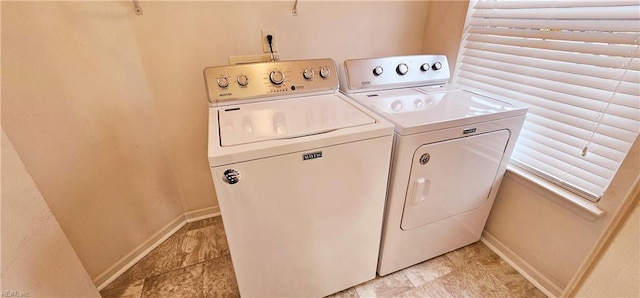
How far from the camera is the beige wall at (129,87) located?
110 cm

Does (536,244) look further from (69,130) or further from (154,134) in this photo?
(69,130)

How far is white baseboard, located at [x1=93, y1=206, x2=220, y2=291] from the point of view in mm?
1472

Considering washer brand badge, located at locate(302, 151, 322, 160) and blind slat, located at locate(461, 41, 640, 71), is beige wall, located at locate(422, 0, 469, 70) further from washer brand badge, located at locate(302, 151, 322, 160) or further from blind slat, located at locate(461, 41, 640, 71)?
washer brand badge, located at locate(302, 151, 322, 160)

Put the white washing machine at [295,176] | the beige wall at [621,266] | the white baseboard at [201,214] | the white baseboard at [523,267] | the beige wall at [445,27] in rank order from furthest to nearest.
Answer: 1. the white baseboard at [201,214]
2. the beige wall at [445,27]
3. the white baseboard at [523,267]
4. the white washing machine at [295,176]
5. the beige wall at [621,266]

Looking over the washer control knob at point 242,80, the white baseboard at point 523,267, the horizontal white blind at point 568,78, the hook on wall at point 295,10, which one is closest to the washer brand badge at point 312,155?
the washer control knob at point 242,80

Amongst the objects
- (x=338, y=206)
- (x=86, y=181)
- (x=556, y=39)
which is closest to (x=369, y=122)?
(x=338, y=206)

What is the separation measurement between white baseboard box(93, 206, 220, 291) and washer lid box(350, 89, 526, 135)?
137 cm

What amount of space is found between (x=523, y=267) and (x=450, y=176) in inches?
31.1

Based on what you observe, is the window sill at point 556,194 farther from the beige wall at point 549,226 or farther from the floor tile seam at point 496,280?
the floor tile seam at point 496,280

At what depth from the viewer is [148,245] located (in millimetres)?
1680

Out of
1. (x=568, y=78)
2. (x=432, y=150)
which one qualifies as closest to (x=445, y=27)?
(x=568, y=78)

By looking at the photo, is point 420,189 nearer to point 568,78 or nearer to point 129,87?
point 568,78

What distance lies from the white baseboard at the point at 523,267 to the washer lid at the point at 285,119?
1248 mm

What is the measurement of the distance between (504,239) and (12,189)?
7.35ft
